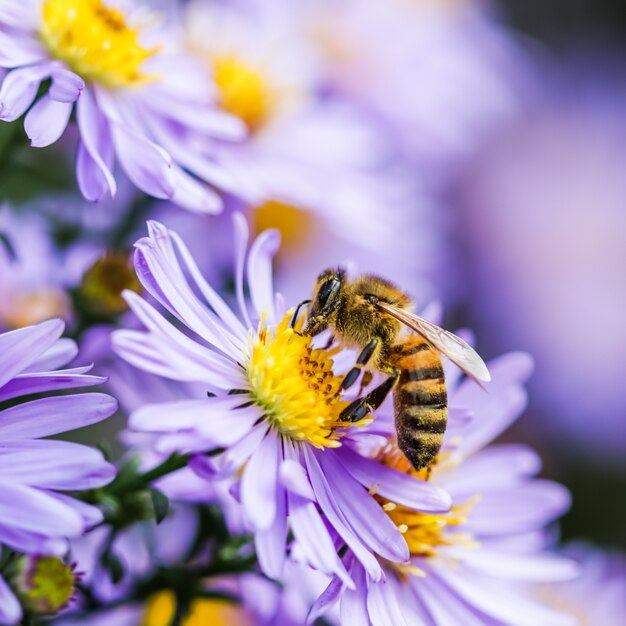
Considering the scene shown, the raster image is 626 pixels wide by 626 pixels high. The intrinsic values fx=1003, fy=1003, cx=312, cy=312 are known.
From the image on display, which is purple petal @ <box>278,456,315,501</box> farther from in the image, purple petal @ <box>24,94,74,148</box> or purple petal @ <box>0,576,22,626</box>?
purple petal @ <box>24,94,74,148</box>

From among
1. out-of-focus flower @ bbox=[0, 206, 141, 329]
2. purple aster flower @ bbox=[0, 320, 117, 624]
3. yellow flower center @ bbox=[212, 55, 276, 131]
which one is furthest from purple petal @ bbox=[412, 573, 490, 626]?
yellow flower center @ bbox=[212, 55, 276, 131]

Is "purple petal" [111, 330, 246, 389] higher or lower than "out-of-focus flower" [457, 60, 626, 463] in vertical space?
lower

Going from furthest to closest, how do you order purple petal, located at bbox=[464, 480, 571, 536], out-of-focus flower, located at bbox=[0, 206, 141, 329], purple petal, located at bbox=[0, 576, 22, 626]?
1. out-of-focus flower, located at bbox=[0, 206, 141, 329]
2. purple petal, located at bbox=[464, 480, 571, 536]
3. purple petal, located at bbox=[0, 576, 22, 626]

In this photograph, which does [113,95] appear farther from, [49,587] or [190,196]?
[49,587]

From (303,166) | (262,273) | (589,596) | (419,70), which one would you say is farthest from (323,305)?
(419,70)

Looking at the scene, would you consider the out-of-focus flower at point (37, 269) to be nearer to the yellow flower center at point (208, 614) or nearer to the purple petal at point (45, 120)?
the purple petal at point (45, 120)

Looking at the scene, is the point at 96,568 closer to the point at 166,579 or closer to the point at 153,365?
the point at 166,579
